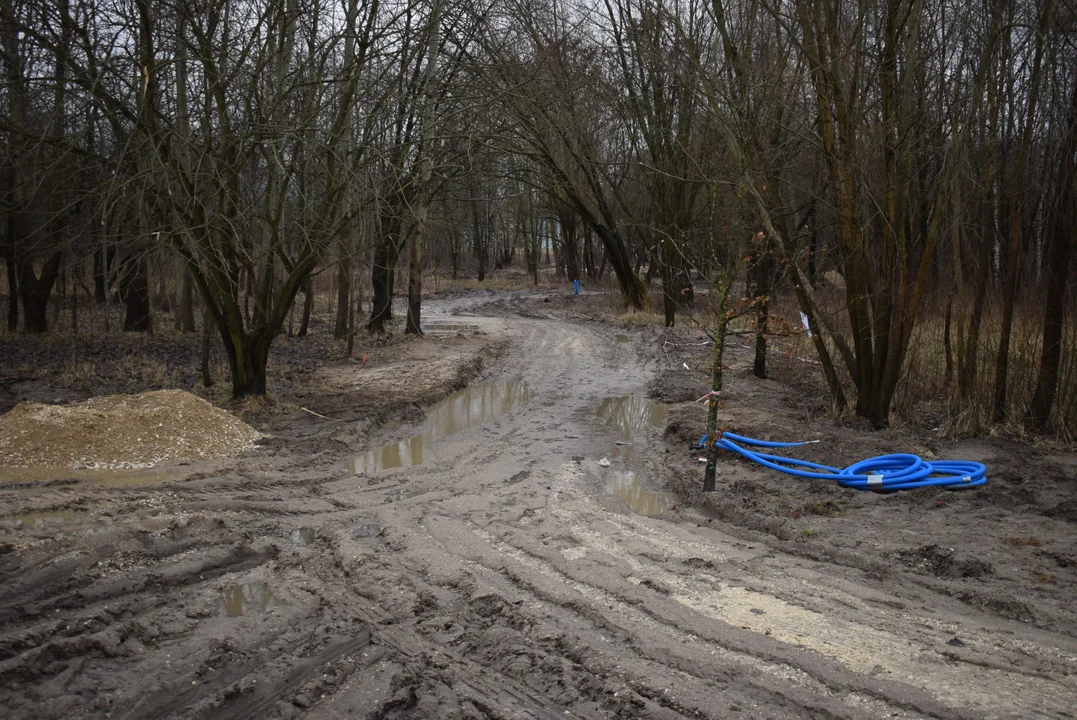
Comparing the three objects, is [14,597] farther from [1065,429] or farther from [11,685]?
[1065,429]

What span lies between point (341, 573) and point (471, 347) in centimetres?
1265

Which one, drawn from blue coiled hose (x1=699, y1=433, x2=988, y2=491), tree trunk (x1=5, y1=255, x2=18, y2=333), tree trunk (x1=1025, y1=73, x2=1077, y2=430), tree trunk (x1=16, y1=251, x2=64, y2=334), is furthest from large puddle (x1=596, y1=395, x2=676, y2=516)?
tree trunk (x1=5, y1=255, x2=18, y2=333)

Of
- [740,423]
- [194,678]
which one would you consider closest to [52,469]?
[194,678]

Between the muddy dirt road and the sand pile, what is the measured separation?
0.65 m

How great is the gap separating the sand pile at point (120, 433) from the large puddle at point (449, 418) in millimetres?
1478

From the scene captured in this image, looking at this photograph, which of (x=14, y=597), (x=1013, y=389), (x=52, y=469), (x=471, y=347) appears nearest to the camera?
(x=14, y=597)

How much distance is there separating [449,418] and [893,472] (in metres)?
6.14

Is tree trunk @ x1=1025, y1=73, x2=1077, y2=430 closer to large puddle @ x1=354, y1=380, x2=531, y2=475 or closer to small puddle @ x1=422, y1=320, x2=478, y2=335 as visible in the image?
large puddle @ x1=354, y1=380, x2=531, y2=475

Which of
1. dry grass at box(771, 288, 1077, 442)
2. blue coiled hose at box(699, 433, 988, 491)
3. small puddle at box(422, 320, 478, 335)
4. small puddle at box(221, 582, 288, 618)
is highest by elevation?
dry grass at box(771, 288, 1077, 442)

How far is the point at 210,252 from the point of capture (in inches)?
402

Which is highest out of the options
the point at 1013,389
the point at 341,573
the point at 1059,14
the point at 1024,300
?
the point at 1059,14

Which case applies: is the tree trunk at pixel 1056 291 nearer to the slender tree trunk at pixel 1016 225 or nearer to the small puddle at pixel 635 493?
the slender tree trunk at pixel 1016 225

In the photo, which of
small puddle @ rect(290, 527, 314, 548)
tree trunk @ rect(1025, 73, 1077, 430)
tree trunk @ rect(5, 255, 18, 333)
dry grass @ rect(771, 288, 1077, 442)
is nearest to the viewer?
small puddle @ rect(290, 527, 314, 548)

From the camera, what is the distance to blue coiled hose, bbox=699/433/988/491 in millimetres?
7422
